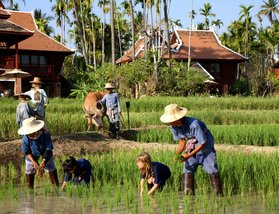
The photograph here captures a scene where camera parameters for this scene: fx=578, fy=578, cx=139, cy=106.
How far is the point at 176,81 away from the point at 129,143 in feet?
58.6

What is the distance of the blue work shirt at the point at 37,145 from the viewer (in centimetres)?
646

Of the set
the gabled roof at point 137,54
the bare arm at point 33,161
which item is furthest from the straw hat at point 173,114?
the gabled roof at point 137,54

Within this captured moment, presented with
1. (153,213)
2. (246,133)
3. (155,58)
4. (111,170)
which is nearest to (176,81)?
(155,58)

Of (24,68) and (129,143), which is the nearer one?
(129,143)

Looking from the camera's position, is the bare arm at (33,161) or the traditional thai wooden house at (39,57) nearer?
the bare arm at (33,161)

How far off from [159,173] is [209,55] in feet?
101

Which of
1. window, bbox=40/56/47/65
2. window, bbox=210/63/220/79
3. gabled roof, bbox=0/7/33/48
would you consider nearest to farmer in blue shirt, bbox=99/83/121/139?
gabled roof, bbox=0/7/33/48

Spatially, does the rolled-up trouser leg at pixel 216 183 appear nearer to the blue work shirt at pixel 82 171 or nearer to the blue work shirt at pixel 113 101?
the blue work shirt at pixel 82 171

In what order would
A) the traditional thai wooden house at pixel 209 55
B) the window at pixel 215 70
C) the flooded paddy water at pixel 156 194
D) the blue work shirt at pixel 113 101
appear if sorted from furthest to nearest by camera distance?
the window at pixel 215 70 → the traditional thai wooden house at pixel 209 55 → the blue work shirt at pixel 113 101 → the flooded paddy water at pixel 156 194

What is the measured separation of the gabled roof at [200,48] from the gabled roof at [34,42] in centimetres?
783

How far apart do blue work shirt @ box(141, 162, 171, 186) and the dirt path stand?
286 centimetres

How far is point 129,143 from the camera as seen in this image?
34.1 ft

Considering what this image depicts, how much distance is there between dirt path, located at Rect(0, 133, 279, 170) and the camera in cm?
901

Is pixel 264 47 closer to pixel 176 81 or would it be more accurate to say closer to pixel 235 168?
pixel 176 81
